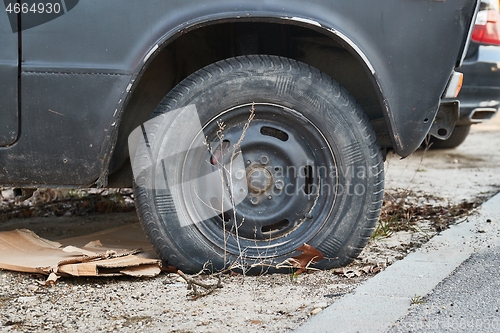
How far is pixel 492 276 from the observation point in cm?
295

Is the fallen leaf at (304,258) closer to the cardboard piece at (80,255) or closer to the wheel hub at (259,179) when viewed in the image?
the wheel hub at (259,179)

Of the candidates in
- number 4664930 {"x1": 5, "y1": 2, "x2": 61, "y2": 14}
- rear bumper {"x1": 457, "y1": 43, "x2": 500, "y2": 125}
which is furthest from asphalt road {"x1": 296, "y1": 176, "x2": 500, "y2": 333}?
rear bumper {"x1": 457, "y1": 43, "x2": 500, "y2": 125}

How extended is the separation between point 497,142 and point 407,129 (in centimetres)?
591

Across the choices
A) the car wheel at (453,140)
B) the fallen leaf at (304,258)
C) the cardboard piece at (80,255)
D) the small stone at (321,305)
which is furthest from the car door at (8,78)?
the car wheel at (453,140)

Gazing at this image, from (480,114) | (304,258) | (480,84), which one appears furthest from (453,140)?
(304,258)

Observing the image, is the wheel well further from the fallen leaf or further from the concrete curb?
the fallen leaf

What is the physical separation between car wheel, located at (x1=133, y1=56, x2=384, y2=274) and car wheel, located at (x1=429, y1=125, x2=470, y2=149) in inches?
183

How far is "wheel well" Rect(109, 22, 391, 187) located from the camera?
10.4 ft

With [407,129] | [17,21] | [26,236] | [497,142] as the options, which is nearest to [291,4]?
[407,129]

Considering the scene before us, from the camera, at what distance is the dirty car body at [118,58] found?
2789mm

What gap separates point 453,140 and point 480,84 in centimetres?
173

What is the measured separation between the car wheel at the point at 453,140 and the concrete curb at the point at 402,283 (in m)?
3.48

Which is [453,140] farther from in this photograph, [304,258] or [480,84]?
[304,258]

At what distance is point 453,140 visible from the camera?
7.47 meters
